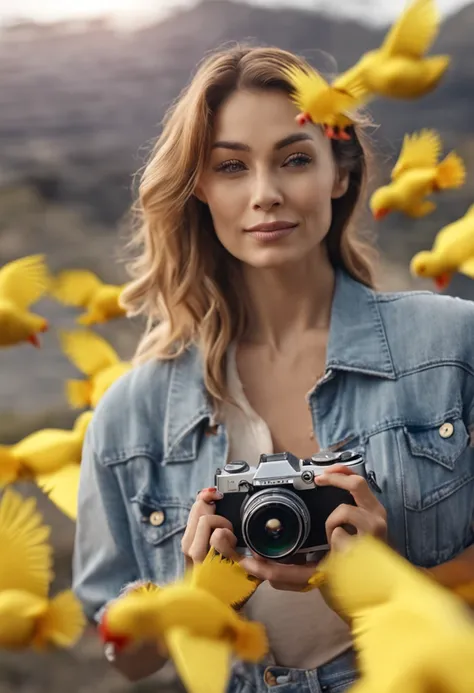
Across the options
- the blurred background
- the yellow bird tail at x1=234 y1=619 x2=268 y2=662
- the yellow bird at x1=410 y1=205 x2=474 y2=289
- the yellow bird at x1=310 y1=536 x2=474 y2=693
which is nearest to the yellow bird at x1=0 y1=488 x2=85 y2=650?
the yellow bird tail at x1=234 y1=619 x2=268 y2=662

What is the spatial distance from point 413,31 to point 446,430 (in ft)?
1.16

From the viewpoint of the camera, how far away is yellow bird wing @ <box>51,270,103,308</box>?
3.91ft

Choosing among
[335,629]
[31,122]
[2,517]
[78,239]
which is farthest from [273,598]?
[31,122]

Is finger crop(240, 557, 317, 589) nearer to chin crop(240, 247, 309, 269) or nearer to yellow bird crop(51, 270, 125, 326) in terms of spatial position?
chin crop(240, 247, 309, 269)

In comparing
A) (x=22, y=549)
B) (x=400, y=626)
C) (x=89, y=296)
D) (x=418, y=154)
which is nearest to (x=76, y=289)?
(x=89, y=296)

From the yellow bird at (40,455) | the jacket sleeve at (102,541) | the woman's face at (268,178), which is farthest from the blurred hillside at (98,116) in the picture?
the woman's face at (268,178)

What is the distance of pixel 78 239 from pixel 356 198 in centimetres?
106

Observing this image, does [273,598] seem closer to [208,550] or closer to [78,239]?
[208,550]

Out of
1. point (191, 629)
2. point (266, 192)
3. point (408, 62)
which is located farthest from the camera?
point (266, 192)

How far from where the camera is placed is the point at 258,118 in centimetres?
85

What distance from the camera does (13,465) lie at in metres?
A: 0.94

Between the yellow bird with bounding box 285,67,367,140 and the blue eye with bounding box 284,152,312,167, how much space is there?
0.06m

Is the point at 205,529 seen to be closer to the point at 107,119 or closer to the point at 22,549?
the point at 22,549

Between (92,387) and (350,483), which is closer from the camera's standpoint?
(350,483)
